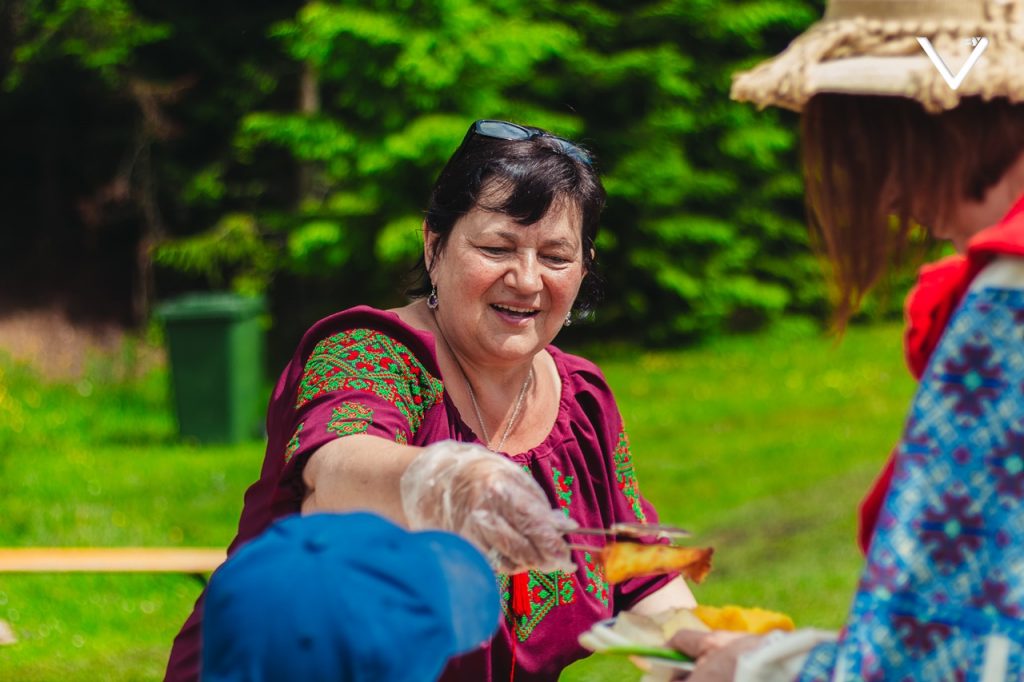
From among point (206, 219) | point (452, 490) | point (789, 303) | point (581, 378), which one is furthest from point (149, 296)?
point (452, 490)

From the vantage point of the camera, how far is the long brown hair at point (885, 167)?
5.57 feet

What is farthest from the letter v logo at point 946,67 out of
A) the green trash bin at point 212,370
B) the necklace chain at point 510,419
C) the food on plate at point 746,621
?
the green trash bin at point 212,370

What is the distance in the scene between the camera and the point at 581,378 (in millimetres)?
3084

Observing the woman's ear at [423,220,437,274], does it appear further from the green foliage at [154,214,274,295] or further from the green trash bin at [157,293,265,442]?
the green foliage at [154,214,274,295]

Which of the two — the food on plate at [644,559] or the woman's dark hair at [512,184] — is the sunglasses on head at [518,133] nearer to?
the woman's dark hair at [512,184]

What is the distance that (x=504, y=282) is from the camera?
9.11 feet

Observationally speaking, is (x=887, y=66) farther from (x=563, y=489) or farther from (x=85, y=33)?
(x=85, y=33)

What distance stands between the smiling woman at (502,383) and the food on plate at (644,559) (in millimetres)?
388

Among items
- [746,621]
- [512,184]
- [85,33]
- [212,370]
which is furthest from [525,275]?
[85,33]

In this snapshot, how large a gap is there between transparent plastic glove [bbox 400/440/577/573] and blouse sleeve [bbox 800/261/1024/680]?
502 millimetres

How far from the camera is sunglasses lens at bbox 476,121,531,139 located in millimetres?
2861

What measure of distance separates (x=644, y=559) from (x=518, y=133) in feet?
3.58

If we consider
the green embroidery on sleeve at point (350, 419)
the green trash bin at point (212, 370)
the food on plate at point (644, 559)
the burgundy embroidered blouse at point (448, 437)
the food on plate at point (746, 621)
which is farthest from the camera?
the green trash bin at point (212, 370)

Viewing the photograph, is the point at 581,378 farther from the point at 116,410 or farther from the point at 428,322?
the point at 116,410
